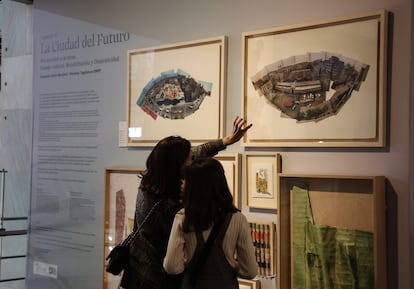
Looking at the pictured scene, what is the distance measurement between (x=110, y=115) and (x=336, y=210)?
1626 mm

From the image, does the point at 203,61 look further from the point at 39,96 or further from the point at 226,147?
the point at 39,96

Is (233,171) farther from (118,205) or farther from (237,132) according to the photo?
(118,205)

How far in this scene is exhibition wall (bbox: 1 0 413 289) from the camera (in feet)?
7.50

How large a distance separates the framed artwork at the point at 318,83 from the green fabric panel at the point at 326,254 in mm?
317

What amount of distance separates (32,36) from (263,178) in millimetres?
2216

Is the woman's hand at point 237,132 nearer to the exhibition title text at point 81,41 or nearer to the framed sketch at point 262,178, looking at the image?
the framed sketch at point 262,178

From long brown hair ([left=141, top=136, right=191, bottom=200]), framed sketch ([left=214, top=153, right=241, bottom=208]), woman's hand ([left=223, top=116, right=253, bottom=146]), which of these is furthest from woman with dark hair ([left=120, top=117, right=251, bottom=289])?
framed sketch ([left=214, top=153, right=241, bottom=208])

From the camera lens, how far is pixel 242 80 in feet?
8.98

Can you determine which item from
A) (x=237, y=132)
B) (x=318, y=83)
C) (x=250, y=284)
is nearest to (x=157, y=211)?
(x=237, y=132)

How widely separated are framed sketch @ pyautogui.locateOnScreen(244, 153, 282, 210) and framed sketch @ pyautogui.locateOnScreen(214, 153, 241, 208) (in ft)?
0.16

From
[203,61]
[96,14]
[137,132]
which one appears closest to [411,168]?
[203,61]

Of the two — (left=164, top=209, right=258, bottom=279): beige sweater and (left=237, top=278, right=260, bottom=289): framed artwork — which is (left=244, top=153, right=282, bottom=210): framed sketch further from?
(left=164, top=209, right=258, bottom=279): beige sweater

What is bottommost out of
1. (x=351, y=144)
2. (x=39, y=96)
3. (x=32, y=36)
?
(x=351, y=144)

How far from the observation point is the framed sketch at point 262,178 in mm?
2625
